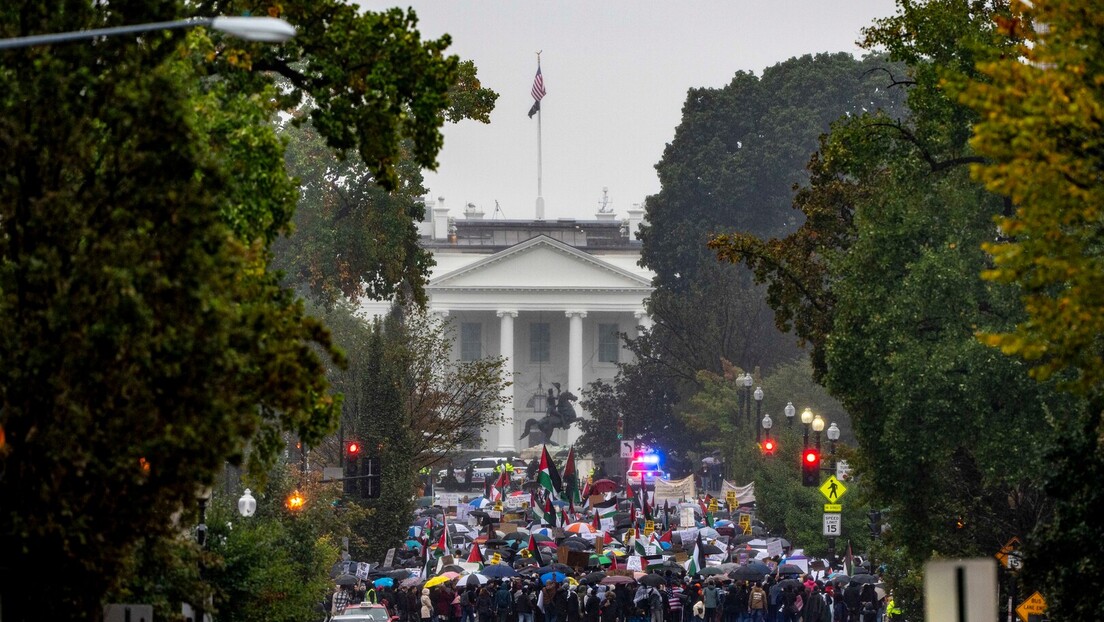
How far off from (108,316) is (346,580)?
2869 centimetres

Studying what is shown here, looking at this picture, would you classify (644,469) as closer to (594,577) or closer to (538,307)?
(594,577)

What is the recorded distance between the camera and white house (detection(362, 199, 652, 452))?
124 meters

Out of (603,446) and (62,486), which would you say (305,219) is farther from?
(62,486)

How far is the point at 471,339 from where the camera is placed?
12975cm

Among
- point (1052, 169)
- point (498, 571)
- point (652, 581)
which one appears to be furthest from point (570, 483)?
point (1052, 169)

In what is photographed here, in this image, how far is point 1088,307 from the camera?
1352 cm

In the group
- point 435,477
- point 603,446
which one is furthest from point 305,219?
point 603,446

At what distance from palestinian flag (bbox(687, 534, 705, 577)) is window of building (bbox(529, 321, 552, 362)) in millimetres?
87842

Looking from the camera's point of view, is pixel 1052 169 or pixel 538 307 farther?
pixel 538 307

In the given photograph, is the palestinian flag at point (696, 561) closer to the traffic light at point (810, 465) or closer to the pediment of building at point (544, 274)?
the traffic light at point (810, 465)

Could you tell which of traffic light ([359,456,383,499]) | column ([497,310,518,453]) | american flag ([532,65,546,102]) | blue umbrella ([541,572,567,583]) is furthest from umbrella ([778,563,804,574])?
column ([497,310,518,453])

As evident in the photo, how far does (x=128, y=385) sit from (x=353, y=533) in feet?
108

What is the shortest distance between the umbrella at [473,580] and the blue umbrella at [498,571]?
179 mm

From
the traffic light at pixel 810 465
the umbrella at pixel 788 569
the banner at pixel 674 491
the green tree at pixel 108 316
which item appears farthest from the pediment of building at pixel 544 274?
the green tree at pixel 108 316
